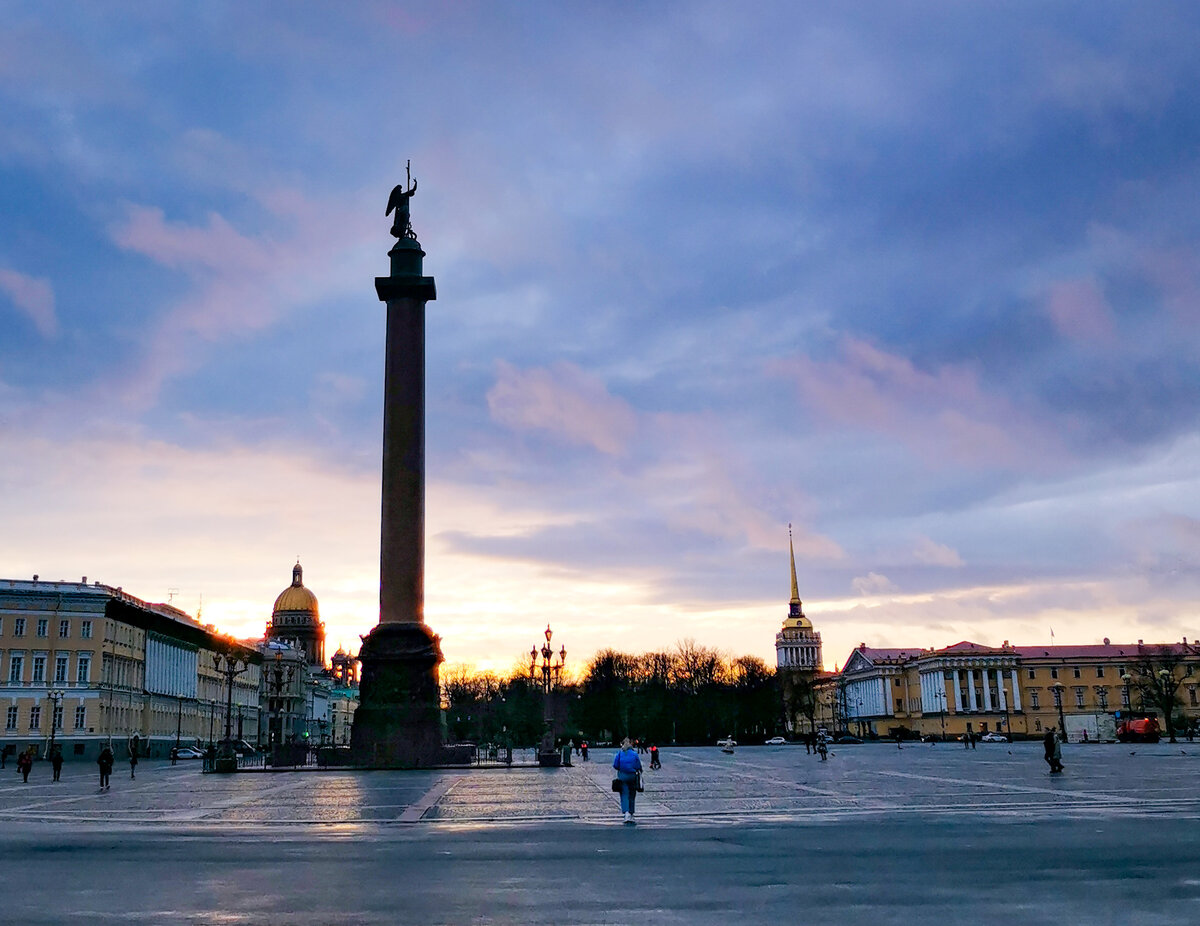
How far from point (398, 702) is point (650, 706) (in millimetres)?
95866

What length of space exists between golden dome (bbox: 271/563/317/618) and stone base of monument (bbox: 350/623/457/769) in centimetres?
14497

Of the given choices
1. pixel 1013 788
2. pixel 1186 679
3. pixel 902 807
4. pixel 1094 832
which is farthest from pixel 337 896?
pixel 1186 679

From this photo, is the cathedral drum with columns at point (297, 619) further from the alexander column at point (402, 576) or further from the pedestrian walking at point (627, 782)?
the pedestrian walking at point (627, 782)

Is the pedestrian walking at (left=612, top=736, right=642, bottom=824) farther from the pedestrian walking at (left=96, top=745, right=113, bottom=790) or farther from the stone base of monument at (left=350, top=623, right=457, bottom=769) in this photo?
the stone base of monument at (left=350, top=623, right=457, bottom=769)

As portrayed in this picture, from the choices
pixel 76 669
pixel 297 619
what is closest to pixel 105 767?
pixel 76 669

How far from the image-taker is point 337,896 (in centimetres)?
1244

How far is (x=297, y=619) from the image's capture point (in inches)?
7677

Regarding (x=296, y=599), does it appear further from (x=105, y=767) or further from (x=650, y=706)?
(x=105, y=767)

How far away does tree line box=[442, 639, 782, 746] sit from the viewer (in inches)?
5832

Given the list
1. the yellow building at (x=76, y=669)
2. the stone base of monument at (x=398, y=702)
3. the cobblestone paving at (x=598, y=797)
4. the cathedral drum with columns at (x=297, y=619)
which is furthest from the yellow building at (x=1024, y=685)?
the cobblestone paving at (x=598, y=797)

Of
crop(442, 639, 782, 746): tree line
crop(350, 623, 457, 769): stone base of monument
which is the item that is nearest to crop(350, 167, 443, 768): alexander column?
crop(350, 623, 457, 769): stone base of monument

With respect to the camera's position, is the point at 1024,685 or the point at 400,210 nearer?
the point at 400,210

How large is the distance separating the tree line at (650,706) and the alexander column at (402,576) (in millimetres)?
85488

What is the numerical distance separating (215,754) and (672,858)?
53.2 meters
